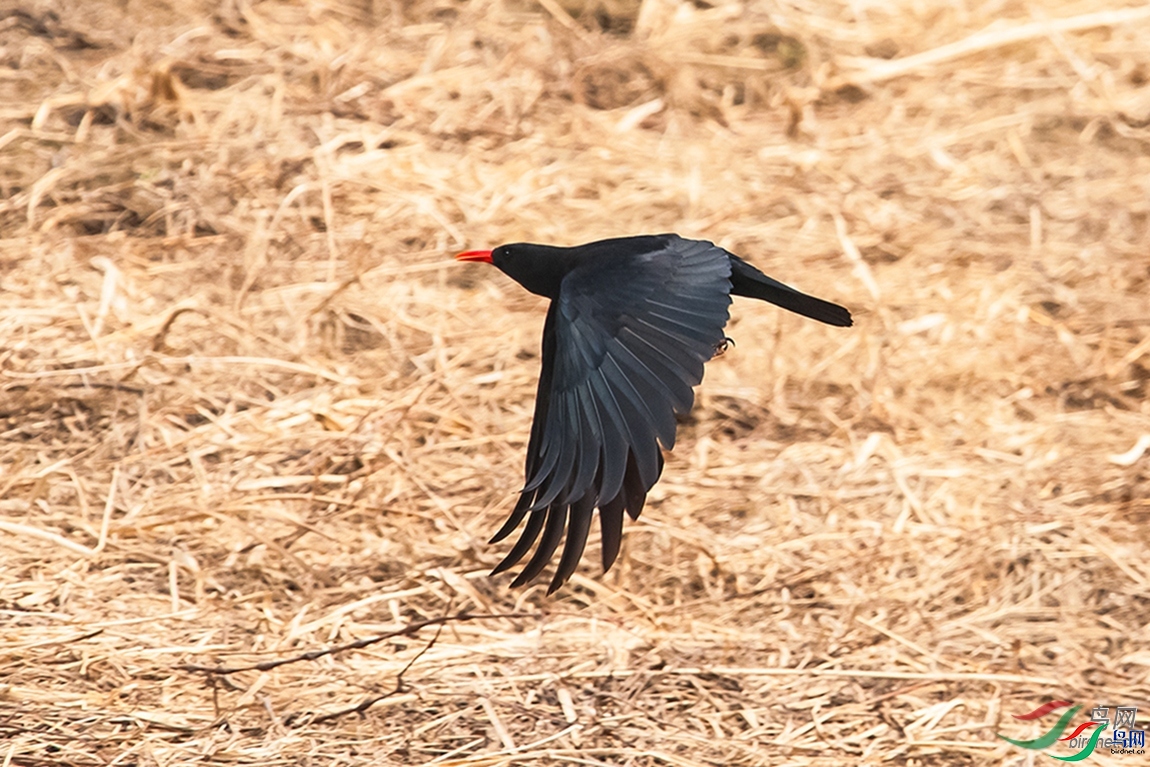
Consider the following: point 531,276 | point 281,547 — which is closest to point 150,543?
point 281,547

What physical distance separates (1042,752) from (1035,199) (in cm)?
352

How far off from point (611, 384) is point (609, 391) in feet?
0.07

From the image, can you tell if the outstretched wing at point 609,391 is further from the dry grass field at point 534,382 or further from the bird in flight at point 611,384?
the dry grass field at point 534,382

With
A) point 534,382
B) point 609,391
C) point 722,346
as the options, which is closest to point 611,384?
point 609,391

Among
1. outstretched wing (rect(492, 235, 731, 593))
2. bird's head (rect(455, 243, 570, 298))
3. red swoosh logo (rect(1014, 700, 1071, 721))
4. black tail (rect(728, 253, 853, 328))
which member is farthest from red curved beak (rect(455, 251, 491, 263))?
red swoosh logo (rect(1014, 700, 1071, 721))

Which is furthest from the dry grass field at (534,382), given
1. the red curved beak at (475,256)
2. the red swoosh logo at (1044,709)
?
the red curved beak at (475,256)

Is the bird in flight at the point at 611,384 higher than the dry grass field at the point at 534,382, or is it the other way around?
the bird in flight at the point at 611,384

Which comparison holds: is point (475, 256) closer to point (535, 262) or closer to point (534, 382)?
point (535, 262)

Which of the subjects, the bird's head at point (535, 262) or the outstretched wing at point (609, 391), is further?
the bird's head at point (535, 262)

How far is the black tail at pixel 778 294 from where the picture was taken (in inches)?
140

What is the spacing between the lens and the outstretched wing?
2.76m

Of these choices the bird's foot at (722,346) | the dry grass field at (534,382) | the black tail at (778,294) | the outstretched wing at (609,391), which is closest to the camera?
the outstretched wing at (609,391)

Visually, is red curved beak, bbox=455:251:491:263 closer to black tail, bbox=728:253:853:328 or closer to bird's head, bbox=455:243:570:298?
bird's head, bbox=455:243:570:298

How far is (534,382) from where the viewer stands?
4613 mm
